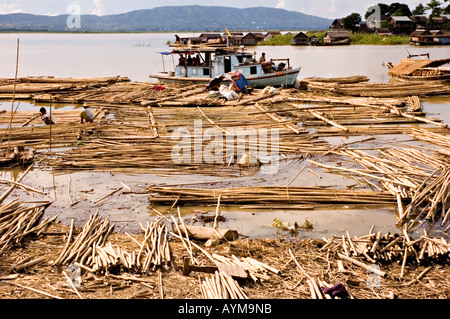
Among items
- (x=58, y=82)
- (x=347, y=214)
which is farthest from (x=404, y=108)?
(x=58, y=82)

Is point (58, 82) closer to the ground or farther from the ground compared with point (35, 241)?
farther from the ground

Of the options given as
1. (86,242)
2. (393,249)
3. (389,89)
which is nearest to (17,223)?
(86,242)

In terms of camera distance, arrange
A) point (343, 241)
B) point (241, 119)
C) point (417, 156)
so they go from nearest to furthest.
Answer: point (343, 241) < point (417, 156) < point (241, 119)

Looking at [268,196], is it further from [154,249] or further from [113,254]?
[113,254]

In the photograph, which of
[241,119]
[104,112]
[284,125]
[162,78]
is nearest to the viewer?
[284,125]

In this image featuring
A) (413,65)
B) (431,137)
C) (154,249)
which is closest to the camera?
(154,249)

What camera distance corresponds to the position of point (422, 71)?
25.1m

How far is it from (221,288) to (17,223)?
3.82m

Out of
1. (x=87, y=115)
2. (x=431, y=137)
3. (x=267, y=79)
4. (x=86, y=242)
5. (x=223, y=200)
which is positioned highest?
(x=267, y=79)

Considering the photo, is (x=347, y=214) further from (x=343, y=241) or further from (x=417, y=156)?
(x=417, y=156)

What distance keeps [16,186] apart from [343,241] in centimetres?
691

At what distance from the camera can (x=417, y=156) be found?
34.2ft

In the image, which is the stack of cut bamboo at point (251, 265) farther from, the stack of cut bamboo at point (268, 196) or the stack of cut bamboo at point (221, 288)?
the stack of cut bamboo at point (268, 196)

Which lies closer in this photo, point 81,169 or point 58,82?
point 81,169
